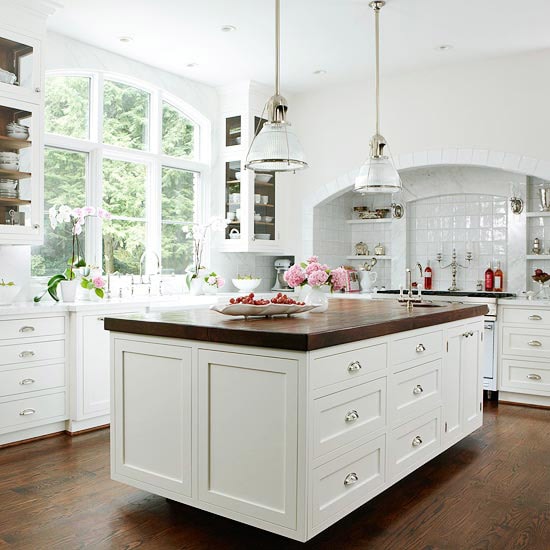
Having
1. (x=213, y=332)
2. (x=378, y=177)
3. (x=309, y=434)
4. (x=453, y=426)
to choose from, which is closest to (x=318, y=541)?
(x=309, y=434)

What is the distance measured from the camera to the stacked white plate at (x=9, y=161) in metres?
4.24

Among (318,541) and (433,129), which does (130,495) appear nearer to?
(318,541)

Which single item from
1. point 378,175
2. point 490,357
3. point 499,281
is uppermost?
point 378,175

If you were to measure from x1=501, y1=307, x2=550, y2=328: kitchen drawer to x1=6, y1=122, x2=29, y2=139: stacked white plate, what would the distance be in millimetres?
4059

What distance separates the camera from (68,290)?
4.66 metres

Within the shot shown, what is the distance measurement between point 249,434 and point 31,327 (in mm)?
2244

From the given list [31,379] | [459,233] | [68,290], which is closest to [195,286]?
[68,290]

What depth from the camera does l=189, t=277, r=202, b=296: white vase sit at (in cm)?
600

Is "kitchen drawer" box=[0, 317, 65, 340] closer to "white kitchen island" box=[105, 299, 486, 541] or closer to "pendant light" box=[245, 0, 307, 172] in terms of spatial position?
"white kitchen island" box=[105, 299, 486, 541]

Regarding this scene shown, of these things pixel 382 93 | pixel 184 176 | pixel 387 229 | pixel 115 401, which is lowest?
pixel 115 401

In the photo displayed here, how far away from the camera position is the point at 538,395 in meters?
5.29

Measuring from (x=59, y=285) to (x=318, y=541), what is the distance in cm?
303

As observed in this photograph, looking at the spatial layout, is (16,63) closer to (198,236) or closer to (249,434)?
(198,236)

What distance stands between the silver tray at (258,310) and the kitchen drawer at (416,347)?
1.70 ft
